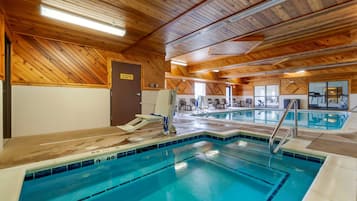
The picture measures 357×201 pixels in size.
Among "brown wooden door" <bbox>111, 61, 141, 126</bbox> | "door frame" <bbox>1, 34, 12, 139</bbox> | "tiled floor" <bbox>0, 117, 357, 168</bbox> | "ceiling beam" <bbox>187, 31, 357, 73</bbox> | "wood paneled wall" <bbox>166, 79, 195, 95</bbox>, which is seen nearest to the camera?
"tiled floor" <bbox>0, 117, 357, 168</bbox>

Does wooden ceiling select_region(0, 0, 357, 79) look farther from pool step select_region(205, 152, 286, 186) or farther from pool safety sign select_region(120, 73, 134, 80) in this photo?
pool step select_region(205, 152, 286, 186)

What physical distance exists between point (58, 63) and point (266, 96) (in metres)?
14.5

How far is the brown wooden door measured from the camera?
5262 millimetres

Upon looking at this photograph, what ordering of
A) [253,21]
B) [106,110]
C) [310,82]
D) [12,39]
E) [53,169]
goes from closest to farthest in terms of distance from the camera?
[53,169] < [253,21] < [12,39] < [106,110] < [310,82]

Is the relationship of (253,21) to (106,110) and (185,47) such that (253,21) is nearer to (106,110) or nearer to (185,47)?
(185,47)

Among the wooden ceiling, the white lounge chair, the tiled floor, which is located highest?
the wooden ceiling

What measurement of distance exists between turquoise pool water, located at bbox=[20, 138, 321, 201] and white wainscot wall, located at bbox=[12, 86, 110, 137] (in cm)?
244

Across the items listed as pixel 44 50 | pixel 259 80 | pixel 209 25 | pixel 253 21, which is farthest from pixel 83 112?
pixel 259 80

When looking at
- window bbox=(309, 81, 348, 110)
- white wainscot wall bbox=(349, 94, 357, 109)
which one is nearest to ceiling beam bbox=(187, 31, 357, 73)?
white wainscot wall bbox=(349, 94, 357, 109)

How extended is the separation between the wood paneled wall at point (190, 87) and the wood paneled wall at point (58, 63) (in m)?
4.64

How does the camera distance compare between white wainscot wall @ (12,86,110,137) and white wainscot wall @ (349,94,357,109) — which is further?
white wainscot wall @ (349,94,357,109)

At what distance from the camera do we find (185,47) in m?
5.36

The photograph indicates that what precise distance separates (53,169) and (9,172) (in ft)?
1.49

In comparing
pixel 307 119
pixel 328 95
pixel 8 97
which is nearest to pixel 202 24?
pixel 8 97
